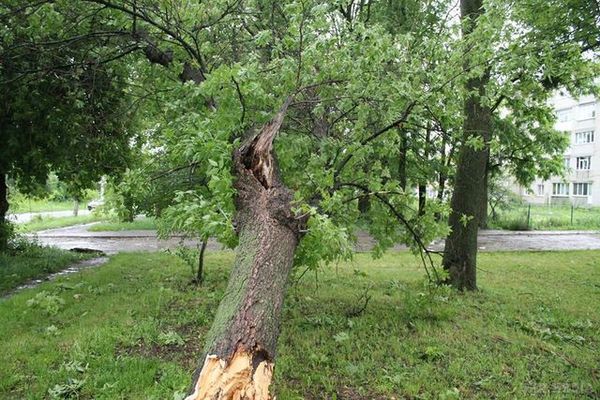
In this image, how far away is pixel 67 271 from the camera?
393 inches

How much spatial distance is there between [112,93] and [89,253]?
18.8 feet

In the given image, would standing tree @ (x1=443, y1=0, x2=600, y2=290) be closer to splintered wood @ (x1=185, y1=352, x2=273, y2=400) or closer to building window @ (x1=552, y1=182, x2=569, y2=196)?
splintered wood @ (x1=185, y1=352, x2=273, y2=400)

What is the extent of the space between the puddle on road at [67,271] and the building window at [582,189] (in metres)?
40.9

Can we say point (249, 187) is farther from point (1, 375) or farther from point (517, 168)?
point (517, 168)

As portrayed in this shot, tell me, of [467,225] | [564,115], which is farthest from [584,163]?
[467,225]

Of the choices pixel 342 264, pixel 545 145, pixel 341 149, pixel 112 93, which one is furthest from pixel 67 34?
pixel 545 145

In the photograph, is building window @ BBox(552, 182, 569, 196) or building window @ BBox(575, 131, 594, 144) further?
building window @ BBox(552, 182, 569, 196)

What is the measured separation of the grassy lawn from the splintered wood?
4.66 feet

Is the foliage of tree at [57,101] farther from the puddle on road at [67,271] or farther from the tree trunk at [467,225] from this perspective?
the tree trunk at [467,225]

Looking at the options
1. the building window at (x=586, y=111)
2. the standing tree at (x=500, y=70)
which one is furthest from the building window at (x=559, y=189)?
the standing tree at (x=500, y=70)

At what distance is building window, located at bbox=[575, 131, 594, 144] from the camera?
40.6 metres

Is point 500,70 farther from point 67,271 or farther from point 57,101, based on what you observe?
point 67,271

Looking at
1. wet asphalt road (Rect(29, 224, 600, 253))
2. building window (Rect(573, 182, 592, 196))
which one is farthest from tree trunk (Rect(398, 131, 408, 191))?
building window (Rect(573, 182, 592, 196))

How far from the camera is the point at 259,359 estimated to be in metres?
2.53
